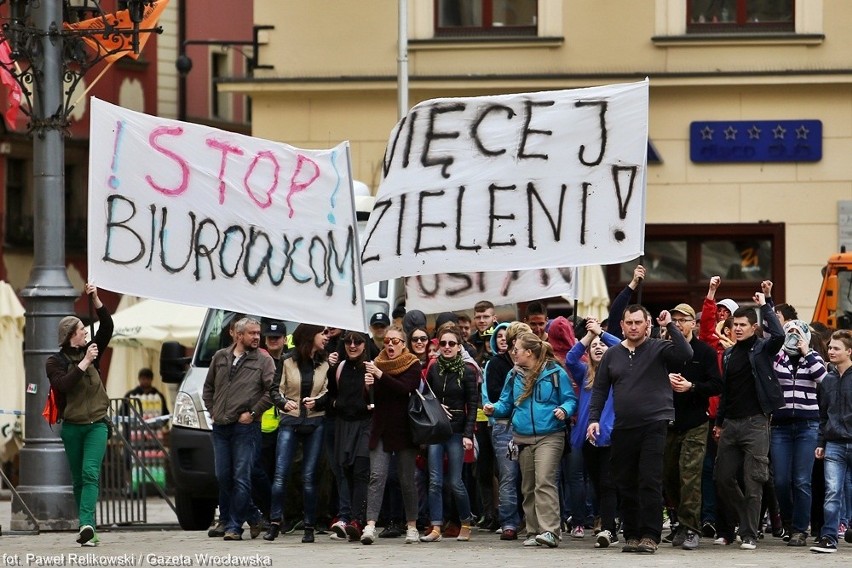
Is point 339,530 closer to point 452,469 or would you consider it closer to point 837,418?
point 452,469

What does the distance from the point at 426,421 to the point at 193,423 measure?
2792mm

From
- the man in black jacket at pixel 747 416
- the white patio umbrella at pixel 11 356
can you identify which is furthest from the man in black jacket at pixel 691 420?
the white patio umbrella at pixel 11 356

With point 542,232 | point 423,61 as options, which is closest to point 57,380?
point 542,232

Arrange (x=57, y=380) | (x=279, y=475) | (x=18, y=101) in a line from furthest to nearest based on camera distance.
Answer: (x=18, y=101), (x=279, y=475), (x=57, y=380)

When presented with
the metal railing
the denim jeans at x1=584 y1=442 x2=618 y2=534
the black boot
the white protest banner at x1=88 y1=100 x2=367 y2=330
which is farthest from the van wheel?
the denim jeans at x1=584 y1=442 x2=618 y2=534

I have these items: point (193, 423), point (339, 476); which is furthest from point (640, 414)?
point (193, 423)

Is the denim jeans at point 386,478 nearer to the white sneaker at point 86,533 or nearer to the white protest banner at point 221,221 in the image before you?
the white protest banner at point 221,221

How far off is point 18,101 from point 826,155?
39.9ft

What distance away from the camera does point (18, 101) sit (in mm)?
17750

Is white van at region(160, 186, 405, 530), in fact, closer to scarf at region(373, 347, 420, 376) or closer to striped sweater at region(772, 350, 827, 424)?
scarf at region(373, 347, 420, 376)

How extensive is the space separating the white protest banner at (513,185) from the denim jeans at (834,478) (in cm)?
208

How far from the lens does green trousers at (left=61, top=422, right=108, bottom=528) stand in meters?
14.6

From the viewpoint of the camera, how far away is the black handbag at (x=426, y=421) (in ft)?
49.2

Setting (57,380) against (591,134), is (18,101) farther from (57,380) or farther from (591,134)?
(591,134)
